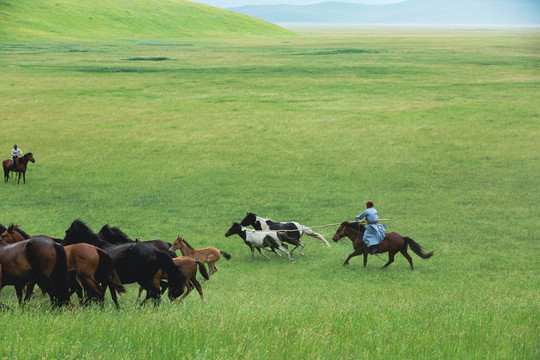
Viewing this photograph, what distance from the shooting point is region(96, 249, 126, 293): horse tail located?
462 inches

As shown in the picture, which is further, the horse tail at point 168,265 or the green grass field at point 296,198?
the horse tail at point 168,265

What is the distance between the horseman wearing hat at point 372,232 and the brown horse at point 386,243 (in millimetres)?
192

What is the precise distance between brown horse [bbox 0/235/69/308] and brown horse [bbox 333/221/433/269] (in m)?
9.47

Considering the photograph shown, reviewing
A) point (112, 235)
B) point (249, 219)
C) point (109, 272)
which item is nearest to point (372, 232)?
point (249, 219)

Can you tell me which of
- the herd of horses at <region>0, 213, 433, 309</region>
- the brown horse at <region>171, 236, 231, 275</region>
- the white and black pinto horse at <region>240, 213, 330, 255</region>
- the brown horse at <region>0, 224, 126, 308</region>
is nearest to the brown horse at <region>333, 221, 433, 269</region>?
the white and black pinto horse at <region>240, 213, 330, 255</region>

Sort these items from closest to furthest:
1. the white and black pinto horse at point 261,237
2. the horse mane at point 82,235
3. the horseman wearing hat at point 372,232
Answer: the horse mane at point 82,235, the horseman wearing hat at point 372,232, the white and black pinto horse at point 261,237

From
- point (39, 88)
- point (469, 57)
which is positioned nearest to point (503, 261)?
point (39, 88)

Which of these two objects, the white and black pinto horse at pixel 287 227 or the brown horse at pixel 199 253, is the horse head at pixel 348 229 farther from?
the brown horse at pixel 199 253

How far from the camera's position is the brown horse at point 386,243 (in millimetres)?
16859

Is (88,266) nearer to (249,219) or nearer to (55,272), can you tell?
(55,272)

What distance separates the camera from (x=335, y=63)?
95.4 m

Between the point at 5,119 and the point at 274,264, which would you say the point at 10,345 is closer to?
the point at 274,264

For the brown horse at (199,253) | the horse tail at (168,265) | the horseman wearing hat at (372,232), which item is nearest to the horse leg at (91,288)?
the horse tail at (168,265)

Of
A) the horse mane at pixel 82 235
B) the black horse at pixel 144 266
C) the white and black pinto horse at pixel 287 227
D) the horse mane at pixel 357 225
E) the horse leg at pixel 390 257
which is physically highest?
the horse mane at pixel 82 235
